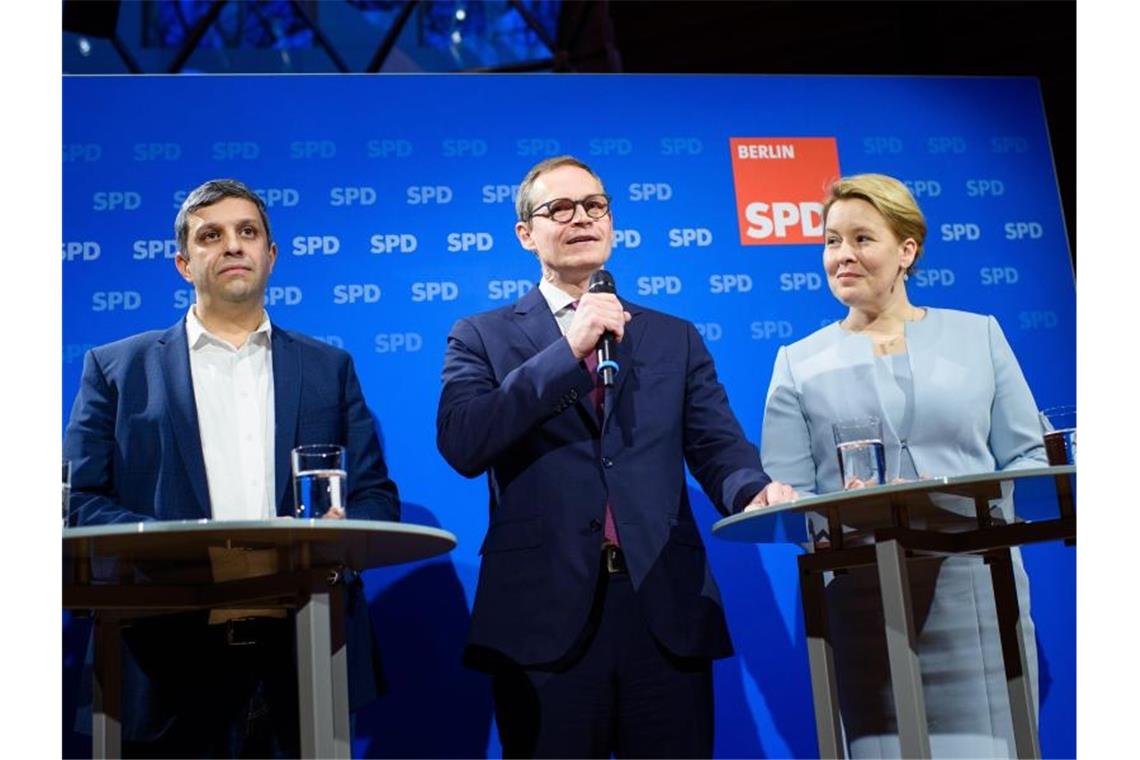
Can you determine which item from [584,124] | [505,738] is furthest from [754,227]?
[505,738]

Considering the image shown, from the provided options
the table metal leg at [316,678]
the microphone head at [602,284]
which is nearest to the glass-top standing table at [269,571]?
the table metal leg at [316,678]

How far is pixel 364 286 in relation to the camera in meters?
3.92

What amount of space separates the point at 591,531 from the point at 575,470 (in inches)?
5.9

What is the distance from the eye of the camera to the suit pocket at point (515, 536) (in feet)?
9.09

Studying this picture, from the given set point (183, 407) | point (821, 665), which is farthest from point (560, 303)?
point (821, 665)

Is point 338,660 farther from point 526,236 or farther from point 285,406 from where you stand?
point 526,236

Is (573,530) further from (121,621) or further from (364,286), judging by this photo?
(364,286)

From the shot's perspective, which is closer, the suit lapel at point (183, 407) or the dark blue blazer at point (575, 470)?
the dark blue blazer at point (575, 470)

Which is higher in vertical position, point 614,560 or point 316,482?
point 316,482

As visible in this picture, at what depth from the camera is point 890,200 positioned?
336 centimetres

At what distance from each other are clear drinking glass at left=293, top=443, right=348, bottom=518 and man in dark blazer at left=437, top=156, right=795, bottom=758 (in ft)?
1.35

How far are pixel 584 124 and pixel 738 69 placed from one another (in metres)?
2.30

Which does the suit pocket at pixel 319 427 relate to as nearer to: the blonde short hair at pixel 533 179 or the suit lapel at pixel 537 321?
the suit lapel at pixel 537 321

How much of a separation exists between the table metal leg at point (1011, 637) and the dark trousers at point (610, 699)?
739 mm
